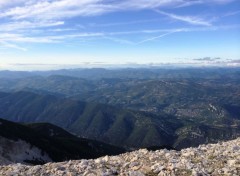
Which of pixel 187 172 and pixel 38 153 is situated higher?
pixel 187 172

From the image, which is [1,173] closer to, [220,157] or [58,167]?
[58,167]

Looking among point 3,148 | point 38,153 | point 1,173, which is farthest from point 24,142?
point 1,173

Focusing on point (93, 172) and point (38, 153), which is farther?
point (38, 153)

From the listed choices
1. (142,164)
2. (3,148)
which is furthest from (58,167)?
(3,148)

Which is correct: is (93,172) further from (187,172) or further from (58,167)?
(187,172)

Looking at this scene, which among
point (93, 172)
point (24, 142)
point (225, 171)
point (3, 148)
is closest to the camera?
point (225, 171)

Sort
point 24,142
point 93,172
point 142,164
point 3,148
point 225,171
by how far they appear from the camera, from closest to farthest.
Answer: point 225,171 < point 93,172 < point 142,164 < point 3,148 < point 24,142
